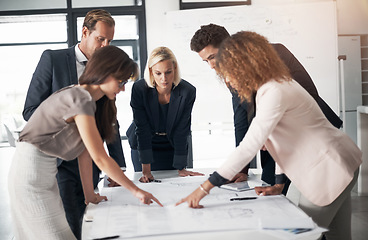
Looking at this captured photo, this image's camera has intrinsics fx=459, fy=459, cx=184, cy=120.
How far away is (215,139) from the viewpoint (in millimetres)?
5520

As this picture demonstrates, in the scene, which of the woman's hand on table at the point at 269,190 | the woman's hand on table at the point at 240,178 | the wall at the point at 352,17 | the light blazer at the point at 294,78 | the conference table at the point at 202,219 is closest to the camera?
the conference table at the point at 202,219

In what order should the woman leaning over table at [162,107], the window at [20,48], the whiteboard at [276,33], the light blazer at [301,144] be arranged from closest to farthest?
the light blazer at [301,144]
the woman leaning over table at [162,107]
the whiteboard at [276,33]
the window at [20,48]

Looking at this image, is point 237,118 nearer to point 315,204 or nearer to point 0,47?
point 315,204

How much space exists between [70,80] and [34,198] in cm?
76

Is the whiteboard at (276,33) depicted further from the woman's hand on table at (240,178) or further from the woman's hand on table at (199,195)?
the woman's hand on table at (199,195)

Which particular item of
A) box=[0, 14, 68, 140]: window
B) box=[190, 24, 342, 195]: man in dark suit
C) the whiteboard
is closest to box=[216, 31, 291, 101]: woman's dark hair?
box=[190, 24, 342, 195]: man in dark suit

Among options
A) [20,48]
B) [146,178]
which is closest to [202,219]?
[146,178]

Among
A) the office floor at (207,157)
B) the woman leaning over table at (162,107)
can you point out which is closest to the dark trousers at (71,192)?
the woman leaning over table at (162,107)

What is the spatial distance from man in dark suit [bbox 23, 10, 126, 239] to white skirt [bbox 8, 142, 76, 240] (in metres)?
0.36

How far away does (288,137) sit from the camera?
1441 millimetres

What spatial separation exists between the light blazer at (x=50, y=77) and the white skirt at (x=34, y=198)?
570 millimetres

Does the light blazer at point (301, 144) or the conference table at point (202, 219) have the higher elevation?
the light blazer at point (301, 144)

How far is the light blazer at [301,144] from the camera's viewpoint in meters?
1.38

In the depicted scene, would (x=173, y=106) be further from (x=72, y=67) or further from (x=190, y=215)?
(x=190, y=215)
